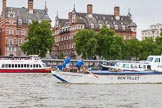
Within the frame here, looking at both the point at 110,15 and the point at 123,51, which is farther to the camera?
the point at 110,15

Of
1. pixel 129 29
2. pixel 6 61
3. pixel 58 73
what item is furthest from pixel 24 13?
pixel 58 73

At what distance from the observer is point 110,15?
452 ft

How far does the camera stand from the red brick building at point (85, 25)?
129 m

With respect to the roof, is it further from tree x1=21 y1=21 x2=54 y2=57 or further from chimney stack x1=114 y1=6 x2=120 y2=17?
tree x1=21 y1=21 x2=54 y2=57

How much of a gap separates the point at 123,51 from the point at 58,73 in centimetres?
6907

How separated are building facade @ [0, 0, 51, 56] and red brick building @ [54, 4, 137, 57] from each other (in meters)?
9.49

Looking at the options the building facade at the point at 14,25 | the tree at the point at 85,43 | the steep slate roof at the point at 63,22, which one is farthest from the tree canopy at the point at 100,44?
the steep slate roof at the point at 63,22

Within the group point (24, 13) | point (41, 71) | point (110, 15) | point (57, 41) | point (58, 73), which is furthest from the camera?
point (57, 41)

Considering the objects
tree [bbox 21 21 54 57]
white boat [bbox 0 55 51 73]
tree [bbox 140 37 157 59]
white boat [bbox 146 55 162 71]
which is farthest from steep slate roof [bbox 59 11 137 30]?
white boat [bbox 146 55 162 71]

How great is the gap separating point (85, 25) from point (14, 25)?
20346 mm

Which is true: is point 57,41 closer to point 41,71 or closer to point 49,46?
point 49,46

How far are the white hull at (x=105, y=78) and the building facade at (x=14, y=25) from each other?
82451 millimetres

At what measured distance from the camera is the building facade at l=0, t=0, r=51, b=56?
125188 millimetres

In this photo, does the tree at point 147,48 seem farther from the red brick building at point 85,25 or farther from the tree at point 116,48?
the red brick building at point 85,25
